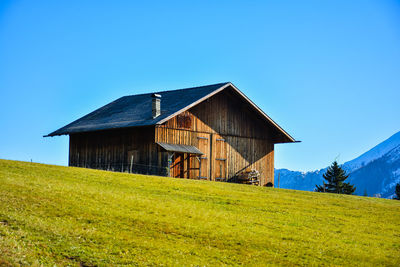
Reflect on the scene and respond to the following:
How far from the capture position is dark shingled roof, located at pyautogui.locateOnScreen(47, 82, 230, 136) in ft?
131

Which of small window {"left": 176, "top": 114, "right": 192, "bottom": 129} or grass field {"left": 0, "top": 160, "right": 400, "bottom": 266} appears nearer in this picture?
grass field {"left": 0, "top": 160, "right": 400, "bottom": 266}

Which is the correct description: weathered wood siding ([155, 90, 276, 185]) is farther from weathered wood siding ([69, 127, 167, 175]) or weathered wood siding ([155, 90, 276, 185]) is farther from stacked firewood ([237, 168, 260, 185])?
weathered wood siding ([69, 127, 167, 175])

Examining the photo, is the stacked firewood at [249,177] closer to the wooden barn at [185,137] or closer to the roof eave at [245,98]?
the wooden barn at [185,137]

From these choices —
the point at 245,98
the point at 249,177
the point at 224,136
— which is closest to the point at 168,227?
the point at 224,136

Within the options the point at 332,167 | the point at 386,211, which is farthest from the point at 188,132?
the point at 332,167

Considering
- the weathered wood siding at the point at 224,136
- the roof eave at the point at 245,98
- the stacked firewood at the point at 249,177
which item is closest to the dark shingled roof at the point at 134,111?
the roof eave at the point at 245,98

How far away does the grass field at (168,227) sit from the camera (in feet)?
48.6

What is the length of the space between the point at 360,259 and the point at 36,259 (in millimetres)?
10669

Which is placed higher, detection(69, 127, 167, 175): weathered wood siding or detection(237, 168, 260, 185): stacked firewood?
detection(69, 127, 167, 175): weathered wood siding

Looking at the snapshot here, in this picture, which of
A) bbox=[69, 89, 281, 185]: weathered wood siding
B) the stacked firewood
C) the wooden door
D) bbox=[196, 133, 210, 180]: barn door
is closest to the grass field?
the wooden door

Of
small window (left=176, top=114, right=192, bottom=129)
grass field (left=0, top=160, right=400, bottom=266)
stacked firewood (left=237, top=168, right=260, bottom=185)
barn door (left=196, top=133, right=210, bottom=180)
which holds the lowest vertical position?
grass field (left=0, top=160, right=400, bottom=266)

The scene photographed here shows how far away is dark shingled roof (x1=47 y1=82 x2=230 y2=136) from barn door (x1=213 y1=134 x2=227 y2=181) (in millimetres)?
4415

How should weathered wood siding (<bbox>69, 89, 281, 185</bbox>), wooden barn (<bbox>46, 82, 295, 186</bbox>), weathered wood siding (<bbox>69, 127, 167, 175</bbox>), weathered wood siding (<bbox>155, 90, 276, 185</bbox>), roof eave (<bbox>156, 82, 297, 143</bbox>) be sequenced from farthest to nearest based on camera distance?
weathered wood siding (<bbox>155, 90, 276, 185</bbox>), weathered wood siding (<bbox>69, 89, 281, 185</bbox>), wooden barn (<bbox>46, 82, 295, 186</bbox>), weathered wood siding (<bbox>69, 127, 167, 175</bbox>), roof eave (<bbox>156, 82, 297, 143</bbox>)

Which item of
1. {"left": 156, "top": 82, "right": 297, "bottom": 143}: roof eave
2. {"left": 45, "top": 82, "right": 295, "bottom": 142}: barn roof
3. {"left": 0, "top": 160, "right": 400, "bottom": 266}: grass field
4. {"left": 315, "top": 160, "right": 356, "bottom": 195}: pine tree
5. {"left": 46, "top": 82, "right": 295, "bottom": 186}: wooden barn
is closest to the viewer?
{"left": 0, "top": 160, "right": 400, "bottom": 266}: grass field
